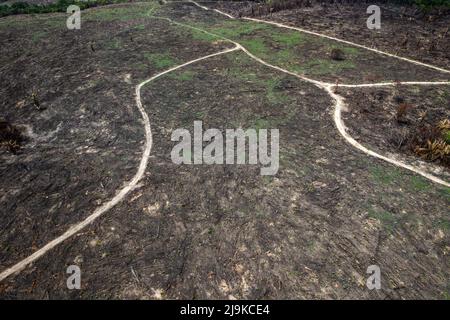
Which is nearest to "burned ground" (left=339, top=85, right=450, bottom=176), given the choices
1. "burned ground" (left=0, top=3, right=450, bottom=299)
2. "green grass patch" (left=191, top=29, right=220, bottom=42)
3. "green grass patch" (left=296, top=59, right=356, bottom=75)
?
"burned ground" (left=0, top=3, right=450, bottom=299)

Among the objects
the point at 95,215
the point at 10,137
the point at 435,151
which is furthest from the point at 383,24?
the point at 10,137

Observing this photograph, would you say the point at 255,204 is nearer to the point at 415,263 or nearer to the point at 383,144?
the point at 415,263

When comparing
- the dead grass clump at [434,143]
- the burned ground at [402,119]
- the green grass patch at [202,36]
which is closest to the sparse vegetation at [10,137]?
the green grass patch at [202,36]

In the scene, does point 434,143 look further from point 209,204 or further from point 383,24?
point 383,24

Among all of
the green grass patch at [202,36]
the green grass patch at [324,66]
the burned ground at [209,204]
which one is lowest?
the burned ground at [209,204]

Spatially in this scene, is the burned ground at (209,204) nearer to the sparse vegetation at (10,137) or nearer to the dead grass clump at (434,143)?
the sparse vegetation at (10,137)

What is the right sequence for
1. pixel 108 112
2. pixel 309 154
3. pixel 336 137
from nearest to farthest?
pixel 309 154
pixel 336 137
pixel 108 112
